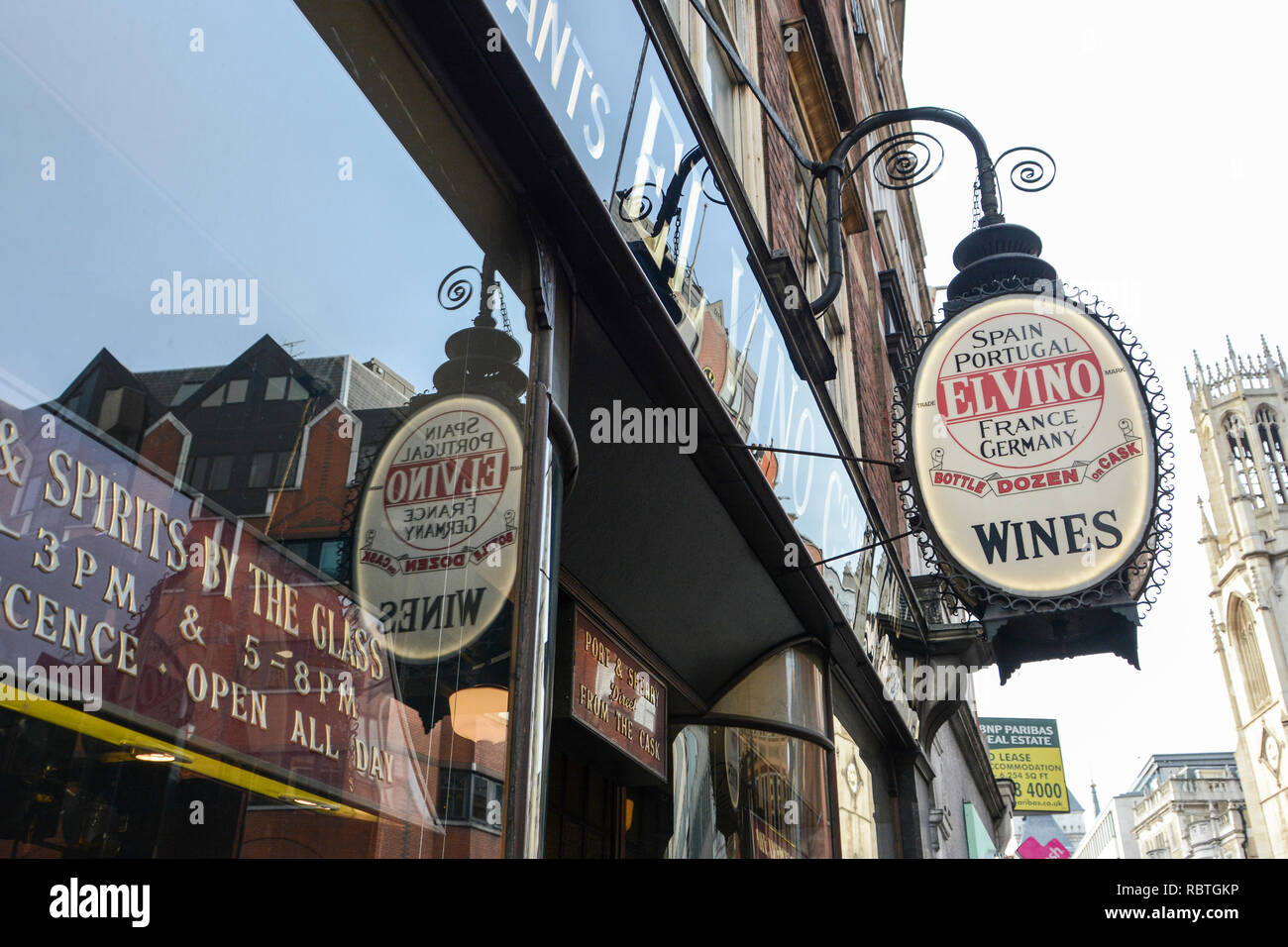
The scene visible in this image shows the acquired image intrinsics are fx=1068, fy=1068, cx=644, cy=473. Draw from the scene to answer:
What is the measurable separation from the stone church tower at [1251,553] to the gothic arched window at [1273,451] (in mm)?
86

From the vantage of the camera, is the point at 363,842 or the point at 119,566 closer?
the point at 119,566

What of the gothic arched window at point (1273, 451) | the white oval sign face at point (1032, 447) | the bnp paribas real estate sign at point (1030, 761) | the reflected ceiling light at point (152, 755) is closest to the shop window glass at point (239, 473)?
the reflected ceiling light at point (152, 755)

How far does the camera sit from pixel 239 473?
8.36ft

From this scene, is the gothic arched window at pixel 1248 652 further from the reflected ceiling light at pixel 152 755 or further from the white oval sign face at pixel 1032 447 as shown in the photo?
the reflected ceiling light at pixel 152 755

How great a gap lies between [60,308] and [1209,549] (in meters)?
107

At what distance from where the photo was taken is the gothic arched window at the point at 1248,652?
293ft

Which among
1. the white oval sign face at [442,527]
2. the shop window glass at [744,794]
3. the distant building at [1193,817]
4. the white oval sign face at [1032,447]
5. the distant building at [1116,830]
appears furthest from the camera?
the distant building at [1116,830]

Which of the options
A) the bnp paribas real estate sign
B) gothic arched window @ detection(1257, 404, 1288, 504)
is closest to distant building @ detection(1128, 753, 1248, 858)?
gothic arched window @ detection(1257, 404, 1288, 504)

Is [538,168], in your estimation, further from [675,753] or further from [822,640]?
[822,640]

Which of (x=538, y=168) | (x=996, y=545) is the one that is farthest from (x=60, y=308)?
(x=996, y=545)

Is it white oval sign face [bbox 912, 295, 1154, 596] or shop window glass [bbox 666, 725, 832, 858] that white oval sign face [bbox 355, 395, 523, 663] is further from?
shop window glass [bbox 666, 725, 832, 858]

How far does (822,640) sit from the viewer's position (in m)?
8.62
